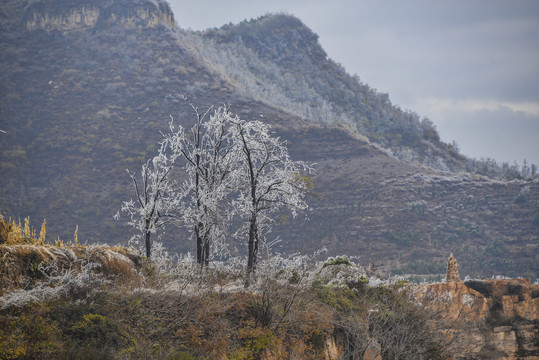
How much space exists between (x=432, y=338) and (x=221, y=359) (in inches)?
356

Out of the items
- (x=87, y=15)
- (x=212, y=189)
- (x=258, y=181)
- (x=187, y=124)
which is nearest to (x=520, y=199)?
(x=187, y=124)

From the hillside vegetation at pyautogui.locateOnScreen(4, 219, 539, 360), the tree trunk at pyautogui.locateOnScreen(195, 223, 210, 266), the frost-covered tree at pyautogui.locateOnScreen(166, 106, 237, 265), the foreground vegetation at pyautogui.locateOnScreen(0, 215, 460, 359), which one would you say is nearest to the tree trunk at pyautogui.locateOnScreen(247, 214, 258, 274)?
the foreground vegetation at pyautogui.locateOnScreen(0, 215, 460, 359)

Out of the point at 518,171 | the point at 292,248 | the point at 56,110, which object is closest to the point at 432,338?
the point at 292,248

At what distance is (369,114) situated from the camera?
100938mm

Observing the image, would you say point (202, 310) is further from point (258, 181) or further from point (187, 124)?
point (187, 124)

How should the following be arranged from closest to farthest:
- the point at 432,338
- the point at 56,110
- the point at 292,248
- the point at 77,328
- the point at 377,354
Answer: the point at 77,328 < the point at 377,354 < the point at 432,338 < the point at 292,248 < the point at 56,110

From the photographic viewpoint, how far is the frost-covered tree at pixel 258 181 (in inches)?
667

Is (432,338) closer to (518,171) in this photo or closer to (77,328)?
(77,328)

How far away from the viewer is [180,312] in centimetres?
1298

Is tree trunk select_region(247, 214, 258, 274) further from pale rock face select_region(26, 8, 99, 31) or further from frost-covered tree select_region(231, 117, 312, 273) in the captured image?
pale rock face select_region(26, 8, 99, 31)

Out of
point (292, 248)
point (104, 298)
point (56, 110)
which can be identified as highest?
point (56, 110)

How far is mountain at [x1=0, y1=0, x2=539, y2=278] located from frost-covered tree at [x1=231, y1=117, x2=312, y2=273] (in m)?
26.6

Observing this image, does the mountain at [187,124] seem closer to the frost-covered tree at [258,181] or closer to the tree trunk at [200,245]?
the tree trunk at [200,245]

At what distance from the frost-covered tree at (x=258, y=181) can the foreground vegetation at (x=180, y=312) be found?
1541 millimetres
